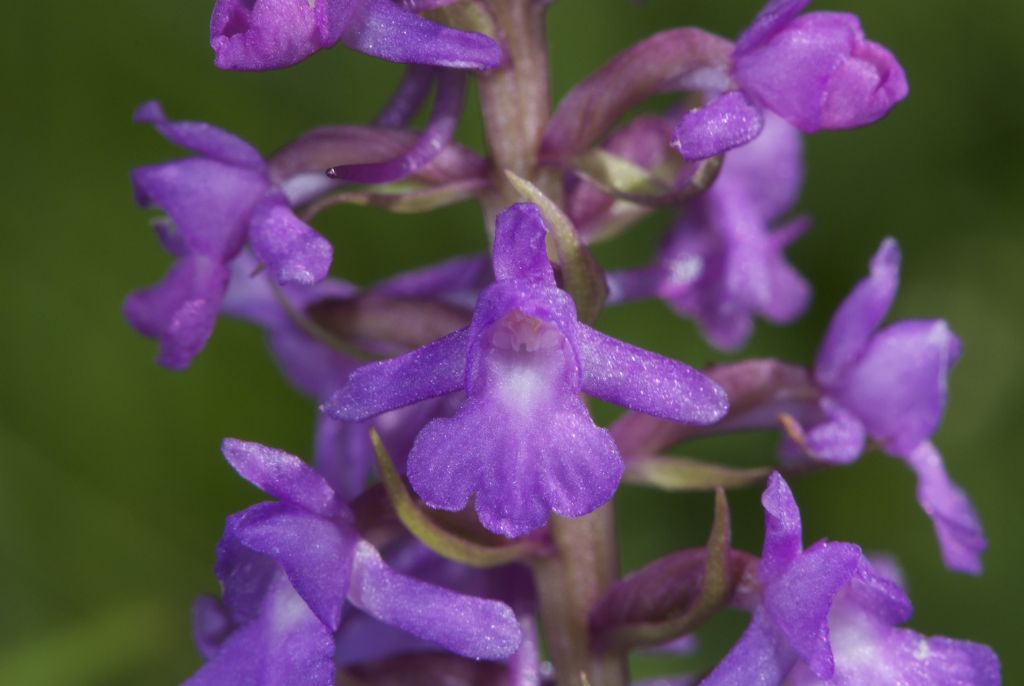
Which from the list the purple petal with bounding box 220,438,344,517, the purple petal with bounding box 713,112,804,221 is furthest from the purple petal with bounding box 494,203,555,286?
the purple petal with bounding box 713,112,804,221

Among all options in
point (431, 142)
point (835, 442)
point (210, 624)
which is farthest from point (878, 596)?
point (210, 624)

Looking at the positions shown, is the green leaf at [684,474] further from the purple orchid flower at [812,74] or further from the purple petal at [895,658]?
the purple orchid flower at [812,74]

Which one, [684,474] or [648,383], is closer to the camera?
[648,383]

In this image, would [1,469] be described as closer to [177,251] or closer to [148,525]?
[148,525]

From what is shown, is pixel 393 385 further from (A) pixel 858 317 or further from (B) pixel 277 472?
(A) pixel 858 317

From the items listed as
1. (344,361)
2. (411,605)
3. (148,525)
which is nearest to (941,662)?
(411,605)

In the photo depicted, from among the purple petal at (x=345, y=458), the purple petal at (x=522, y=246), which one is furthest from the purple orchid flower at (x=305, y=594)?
the purple petal at (x=345, y=458)
